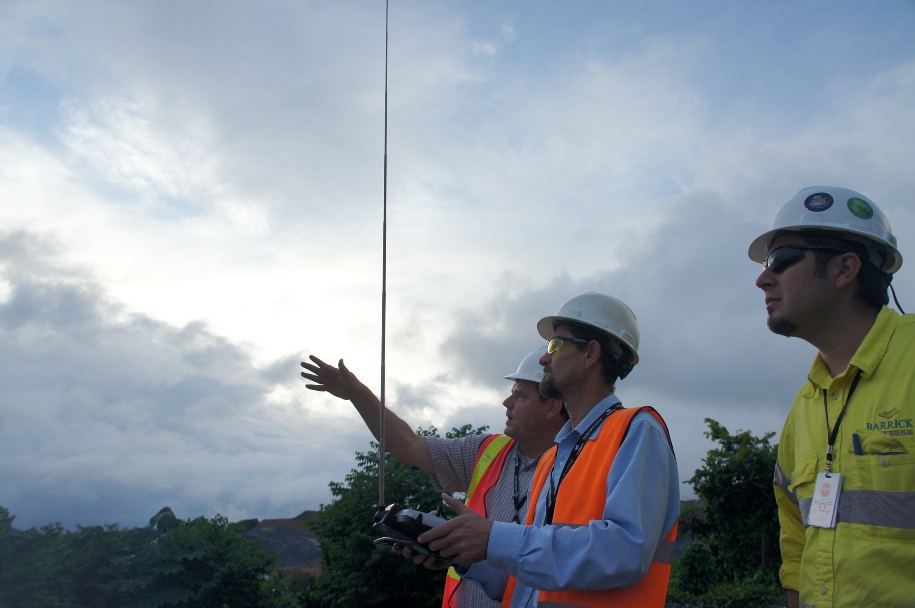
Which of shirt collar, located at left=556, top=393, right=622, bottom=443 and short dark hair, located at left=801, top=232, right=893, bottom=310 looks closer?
short dark hair, located at left=801, top=232, right=893, bottom=310

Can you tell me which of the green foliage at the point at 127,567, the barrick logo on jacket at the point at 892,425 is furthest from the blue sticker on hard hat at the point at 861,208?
the green foliage at the point at 127,567

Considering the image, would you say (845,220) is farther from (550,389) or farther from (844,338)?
(550,389)

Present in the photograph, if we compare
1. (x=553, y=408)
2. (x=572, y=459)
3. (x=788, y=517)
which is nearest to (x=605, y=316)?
(x=572, y=459)

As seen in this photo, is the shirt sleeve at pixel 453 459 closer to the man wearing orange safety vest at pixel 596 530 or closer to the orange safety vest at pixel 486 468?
the orange safety vest at pixel 486 468

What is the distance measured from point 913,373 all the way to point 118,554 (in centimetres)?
1040

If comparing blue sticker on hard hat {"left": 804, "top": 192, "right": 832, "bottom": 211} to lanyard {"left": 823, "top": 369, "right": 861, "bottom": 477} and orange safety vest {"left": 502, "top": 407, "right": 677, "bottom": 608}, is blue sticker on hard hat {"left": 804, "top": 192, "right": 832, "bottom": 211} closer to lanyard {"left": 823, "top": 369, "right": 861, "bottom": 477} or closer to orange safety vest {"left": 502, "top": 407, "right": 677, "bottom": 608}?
lanyard {"left": 823, "top": 369, "right": 861, "bottom": 477}

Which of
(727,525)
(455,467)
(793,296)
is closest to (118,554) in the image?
(455,467)

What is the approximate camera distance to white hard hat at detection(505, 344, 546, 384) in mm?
5271

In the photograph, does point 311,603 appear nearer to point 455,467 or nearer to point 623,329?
point 455,467

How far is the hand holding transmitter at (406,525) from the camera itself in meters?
2.76

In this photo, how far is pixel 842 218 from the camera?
2.99 meters

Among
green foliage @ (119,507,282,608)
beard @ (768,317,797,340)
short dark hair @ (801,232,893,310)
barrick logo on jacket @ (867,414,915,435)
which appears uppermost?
short dark hair @ (801,232,893,310)

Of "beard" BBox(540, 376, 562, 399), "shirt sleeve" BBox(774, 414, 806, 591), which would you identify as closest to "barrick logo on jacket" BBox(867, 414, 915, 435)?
"shirt sleeve" BBox(774, 414, 806, 591)

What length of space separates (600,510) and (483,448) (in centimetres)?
251
